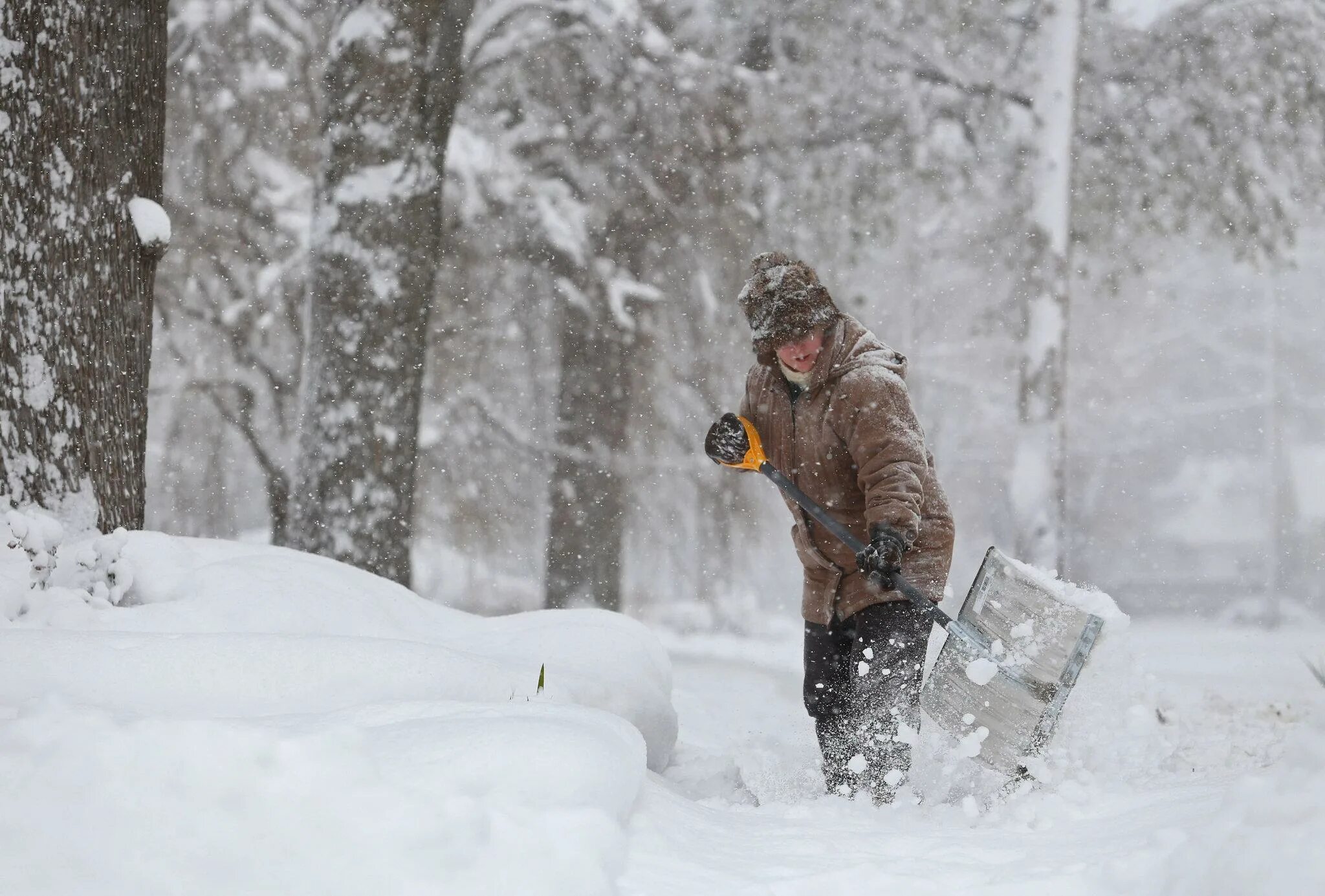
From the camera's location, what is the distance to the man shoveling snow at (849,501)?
3678mm

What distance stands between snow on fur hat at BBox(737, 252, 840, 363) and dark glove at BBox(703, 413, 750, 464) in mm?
289

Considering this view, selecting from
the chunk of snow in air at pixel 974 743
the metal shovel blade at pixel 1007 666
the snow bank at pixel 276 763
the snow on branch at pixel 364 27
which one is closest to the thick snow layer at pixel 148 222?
the snow bank at pixel 276 763

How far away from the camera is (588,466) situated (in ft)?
32.2

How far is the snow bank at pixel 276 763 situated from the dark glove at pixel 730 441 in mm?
1267

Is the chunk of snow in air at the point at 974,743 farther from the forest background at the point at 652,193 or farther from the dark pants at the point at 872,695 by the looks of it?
the forest background at the point at 652,193

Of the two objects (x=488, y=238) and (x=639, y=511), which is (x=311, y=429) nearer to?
(x=488, y=238)

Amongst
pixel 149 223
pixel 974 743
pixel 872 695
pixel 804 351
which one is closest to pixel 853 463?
pixel 804 351

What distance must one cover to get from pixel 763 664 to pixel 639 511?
121 inches

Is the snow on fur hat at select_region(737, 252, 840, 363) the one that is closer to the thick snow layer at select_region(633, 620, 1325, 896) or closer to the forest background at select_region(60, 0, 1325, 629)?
the thick snow layer at select_region(633, 620, 1325, 896)

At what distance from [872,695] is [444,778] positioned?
194 centimetres

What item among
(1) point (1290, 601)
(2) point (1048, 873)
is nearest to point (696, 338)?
(2) point (1048, 873)

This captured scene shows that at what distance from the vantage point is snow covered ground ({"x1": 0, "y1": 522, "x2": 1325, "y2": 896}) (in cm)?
201

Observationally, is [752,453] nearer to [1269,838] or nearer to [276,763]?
[276,763]

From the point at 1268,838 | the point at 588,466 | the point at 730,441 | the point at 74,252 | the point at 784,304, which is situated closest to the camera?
the point at 1268,838
